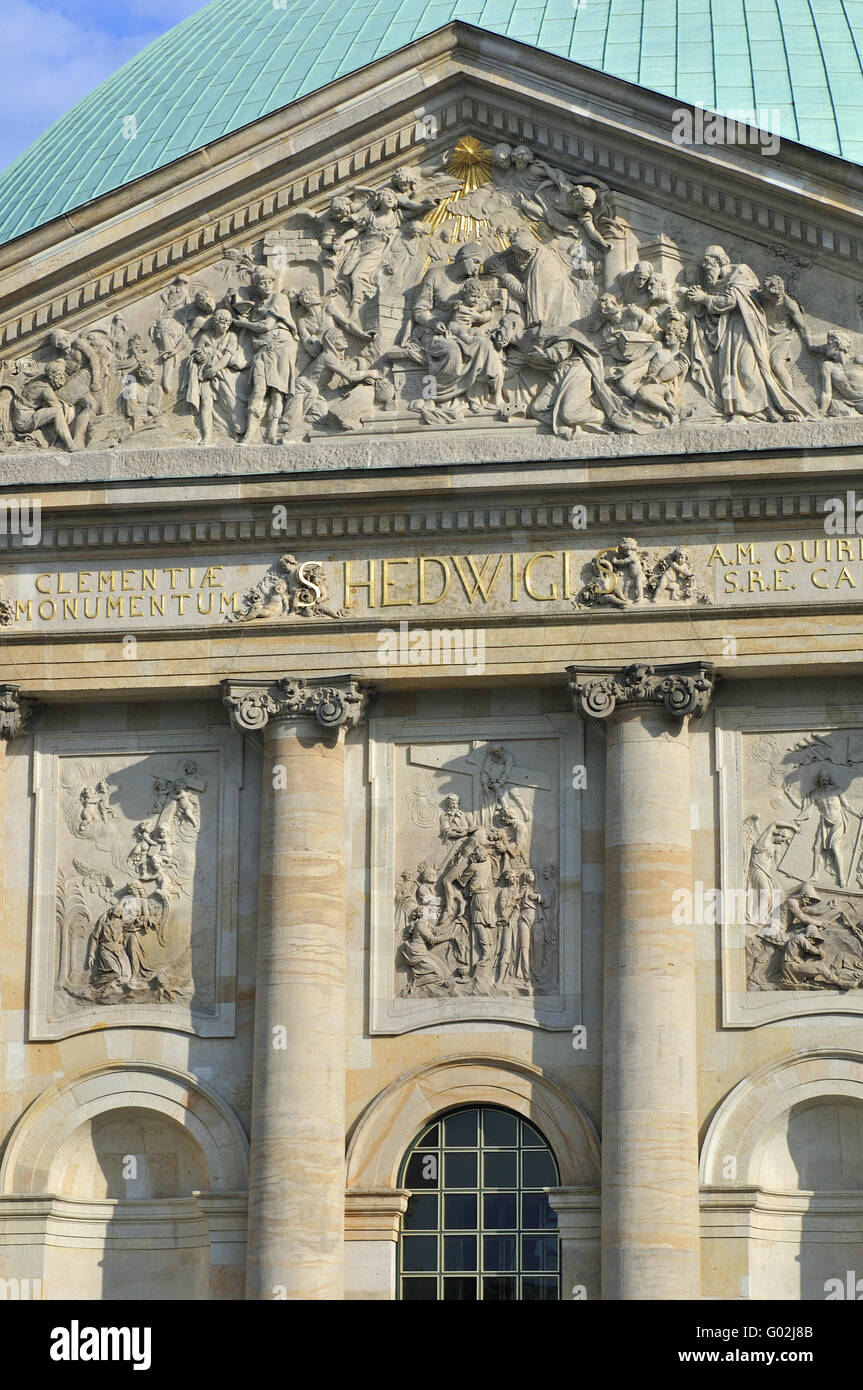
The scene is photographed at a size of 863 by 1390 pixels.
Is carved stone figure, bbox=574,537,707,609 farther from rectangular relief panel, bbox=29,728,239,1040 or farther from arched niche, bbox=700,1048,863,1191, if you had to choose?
arched niche, bbox=700,1048,863,1191

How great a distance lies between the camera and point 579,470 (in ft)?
88.7

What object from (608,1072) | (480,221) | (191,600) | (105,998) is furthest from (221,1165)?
(480,221)

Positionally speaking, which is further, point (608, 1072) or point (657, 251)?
point (657, 251)

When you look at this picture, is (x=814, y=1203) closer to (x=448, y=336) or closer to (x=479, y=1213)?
(x=479, y=1213)

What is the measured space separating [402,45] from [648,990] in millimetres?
11477

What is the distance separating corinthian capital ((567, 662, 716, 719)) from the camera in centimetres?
2681

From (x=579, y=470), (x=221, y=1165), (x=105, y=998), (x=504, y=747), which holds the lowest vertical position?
(x=221, y=1165)

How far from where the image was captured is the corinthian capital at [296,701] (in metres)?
27.4

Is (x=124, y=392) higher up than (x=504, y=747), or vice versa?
(x=124, y=392)

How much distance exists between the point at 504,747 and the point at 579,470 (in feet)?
10.1

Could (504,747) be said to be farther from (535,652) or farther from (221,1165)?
(221,1165)

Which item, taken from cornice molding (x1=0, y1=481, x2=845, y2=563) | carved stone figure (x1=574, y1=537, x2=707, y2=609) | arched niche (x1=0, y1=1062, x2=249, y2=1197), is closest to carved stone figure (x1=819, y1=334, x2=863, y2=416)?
cornice molding (x1=0, y1=481, x2=845, y2=563)

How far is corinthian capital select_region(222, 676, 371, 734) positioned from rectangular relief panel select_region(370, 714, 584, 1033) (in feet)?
1.86

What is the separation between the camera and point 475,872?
2706cm
